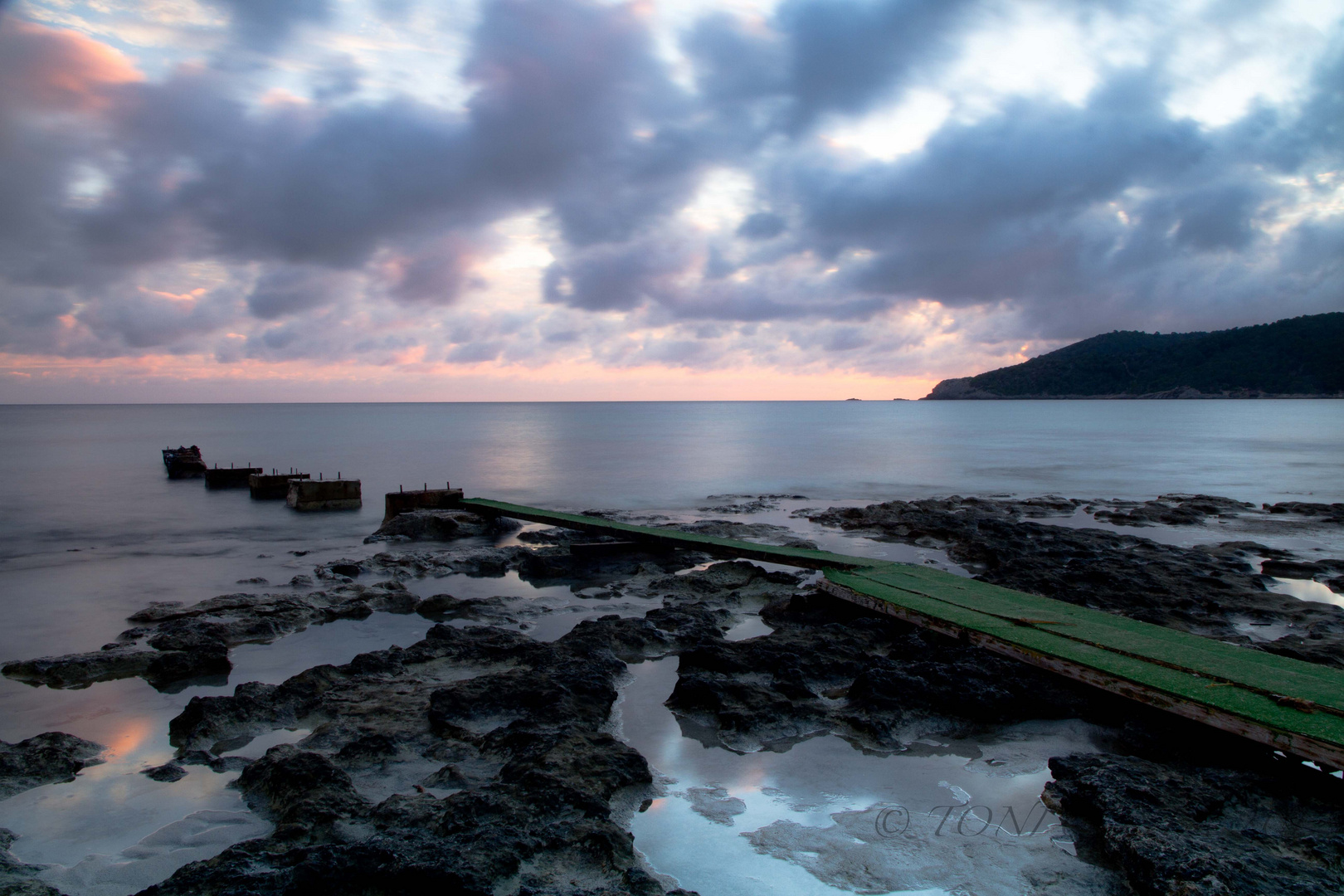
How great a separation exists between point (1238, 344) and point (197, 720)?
17157 cm

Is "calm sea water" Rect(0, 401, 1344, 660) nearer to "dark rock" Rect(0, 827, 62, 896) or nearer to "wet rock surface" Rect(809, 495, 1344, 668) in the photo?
"dark rock" Rect(0, 827, 62, 896)

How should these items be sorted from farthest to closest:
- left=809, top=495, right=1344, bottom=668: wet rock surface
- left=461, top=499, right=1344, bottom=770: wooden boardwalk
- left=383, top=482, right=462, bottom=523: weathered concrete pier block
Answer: left=383, top=482, right=462, bottom=523: weathered concrete pier block < left=809, top=495, right=1344, bottom=668: wet rock surface < left=461, top=499, right=1344, bottom=770: wooden boardwalk

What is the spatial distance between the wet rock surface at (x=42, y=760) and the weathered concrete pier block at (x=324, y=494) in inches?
575

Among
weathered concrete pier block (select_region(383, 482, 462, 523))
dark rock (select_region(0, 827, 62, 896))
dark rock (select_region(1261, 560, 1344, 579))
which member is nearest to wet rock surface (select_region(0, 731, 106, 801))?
dark rock (select_region(0, 827, 62, 896))

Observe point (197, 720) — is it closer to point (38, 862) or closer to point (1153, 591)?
point (38, 862)

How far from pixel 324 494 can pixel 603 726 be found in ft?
53.0

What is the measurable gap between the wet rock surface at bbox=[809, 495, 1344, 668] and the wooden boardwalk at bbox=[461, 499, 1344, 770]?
58.8 inches

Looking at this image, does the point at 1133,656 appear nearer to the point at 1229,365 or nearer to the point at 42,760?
the point at 42,760

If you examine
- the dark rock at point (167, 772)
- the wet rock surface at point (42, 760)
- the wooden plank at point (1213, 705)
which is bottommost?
the dark rock at point (167, 772)

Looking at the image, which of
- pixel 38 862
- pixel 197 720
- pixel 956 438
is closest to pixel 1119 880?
pixel 38 862

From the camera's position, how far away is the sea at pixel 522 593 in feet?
13.0

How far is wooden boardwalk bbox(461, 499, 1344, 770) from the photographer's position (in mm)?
4465

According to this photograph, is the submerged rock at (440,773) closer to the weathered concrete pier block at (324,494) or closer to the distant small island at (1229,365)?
the weathered concrete pier block at (324,494)

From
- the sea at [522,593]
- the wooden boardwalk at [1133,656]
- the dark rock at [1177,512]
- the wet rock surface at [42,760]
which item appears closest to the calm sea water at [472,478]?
the sea at [522,593]
